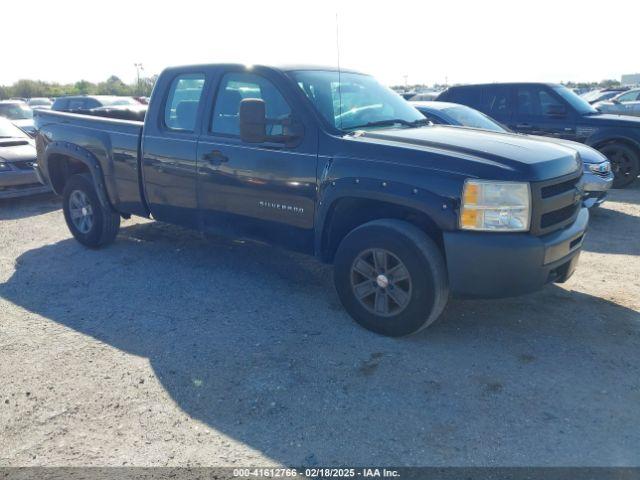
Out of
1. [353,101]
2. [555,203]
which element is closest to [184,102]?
[353,101]

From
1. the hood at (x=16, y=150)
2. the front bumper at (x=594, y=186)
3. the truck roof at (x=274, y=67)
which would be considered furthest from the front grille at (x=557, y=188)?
the hood at (x=16, y=150)

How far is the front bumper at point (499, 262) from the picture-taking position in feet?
10.8

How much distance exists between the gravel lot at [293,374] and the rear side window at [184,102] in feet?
4.72

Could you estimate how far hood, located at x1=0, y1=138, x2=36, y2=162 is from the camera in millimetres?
8430

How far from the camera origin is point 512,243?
10.8ft

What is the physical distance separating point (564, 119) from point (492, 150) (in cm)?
637

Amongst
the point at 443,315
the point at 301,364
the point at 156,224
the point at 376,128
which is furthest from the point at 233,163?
the point at 156,224

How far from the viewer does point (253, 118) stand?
384 centimetres

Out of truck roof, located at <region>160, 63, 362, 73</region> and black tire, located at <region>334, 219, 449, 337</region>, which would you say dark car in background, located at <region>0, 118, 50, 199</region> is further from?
black tire, located at <region>334, 219, 449, 337</region>

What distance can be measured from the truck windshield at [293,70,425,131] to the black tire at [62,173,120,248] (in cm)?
276

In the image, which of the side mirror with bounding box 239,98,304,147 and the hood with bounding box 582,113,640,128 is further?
the hood with bounding box 582,113,640,128

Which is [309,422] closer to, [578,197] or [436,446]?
[436,446]

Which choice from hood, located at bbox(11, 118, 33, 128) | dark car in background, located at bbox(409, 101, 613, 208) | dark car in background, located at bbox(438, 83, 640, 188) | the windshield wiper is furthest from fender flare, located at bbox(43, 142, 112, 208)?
hood, located at bbox(11, 118, 33, 128)

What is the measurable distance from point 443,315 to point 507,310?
56 cm
